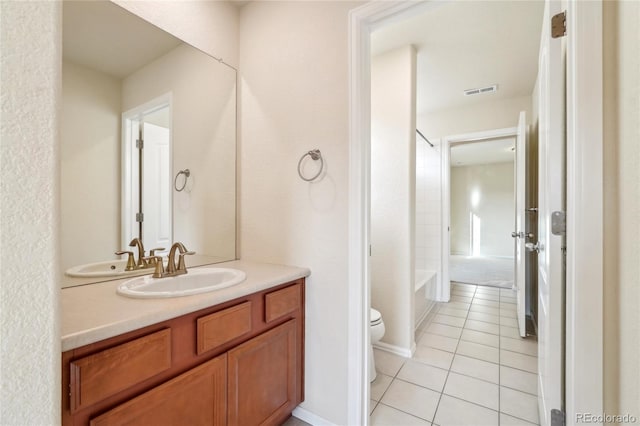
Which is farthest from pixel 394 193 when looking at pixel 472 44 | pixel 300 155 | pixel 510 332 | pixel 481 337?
pixel 510 332

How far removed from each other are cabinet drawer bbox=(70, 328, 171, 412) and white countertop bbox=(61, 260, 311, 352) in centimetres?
6

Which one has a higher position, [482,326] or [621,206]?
[621,206]

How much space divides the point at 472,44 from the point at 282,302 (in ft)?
8.51

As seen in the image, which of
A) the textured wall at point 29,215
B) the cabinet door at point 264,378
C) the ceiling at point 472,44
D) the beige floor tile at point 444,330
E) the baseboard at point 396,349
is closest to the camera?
the textured wall at point 29,215

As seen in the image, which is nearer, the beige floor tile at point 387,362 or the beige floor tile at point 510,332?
the beige floor tile at point 387,362

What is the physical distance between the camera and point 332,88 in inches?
59.1

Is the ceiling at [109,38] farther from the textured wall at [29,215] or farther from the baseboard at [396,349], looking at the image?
the baseboard at [396,349]

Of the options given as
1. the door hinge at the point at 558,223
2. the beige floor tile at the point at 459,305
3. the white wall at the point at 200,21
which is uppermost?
the white wall at the point at 200,21

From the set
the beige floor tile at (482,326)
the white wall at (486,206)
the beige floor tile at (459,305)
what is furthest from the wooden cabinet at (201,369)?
the white wall at (486,206)

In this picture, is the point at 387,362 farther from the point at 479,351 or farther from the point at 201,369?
the point at 201,369

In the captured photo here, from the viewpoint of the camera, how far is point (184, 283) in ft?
4.80

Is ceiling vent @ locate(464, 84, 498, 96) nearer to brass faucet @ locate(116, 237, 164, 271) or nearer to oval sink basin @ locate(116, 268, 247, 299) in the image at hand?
oval sink basin @ locate(116, 268, 247, 299)

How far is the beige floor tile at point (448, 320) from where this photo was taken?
2.96 meters

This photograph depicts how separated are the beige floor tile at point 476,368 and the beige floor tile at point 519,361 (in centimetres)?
13
